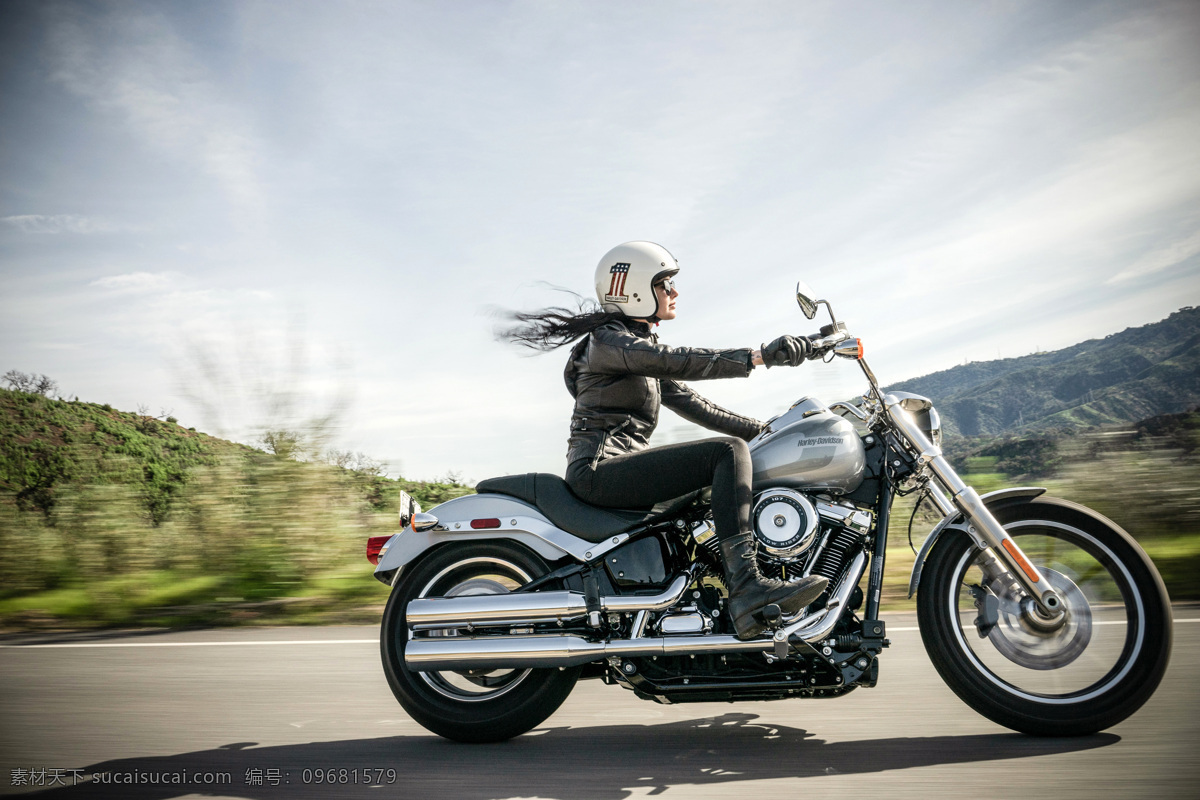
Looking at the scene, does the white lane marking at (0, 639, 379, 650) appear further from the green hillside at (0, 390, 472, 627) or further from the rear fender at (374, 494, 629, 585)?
the rear fender at (374, 494, 629, 585)

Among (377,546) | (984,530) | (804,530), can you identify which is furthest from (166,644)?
(984,530)

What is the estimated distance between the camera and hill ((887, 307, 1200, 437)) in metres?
6.56

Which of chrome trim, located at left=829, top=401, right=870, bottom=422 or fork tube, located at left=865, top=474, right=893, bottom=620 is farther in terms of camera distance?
chrome trim, located at left=829, top=401, right=870, bottom=422

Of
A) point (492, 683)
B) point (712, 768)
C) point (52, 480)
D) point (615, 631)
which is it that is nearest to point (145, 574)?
point (52, 480)

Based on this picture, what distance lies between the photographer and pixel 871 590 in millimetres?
3322

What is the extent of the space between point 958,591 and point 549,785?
166 centimetres

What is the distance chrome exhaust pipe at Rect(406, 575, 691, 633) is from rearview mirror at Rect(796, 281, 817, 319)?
3.68 feet

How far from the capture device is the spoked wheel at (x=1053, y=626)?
124 inches

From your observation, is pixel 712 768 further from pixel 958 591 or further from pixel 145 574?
pixel 145 574

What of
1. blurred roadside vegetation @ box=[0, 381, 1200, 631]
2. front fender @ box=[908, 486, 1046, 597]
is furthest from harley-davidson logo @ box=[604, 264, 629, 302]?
blurred roadside vegetation @ box=[0, 381, 1200, 631]

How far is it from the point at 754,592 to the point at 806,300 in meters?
1.13

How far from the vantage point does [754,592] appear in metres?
3.18

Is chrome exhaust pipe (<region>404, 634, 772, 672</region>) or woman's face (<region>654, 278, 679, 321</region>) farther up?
woman's face (<region>654, 278, 679, 321</region>)

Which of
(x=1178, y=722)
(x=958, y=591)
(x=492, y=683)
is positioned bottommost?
(x=1178, y=722)
